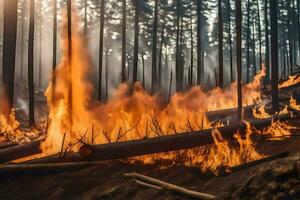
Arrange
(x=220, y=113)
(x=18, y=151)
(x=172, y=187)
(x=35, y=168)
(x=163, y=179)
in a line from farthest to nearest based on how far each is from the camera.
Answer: (x=220, y=113) < (x=18, y=151) < (x=35, y=168) < (x=163, y=179) < (x=172, y=187)

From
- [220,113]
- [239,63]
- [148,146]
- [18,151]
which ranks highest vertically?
[239,63]

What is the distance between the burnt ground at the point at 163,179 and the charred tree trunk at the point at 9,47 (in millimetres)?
9101

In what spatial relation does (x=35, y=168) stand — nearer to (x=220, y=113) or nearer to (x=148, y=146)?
(x=148, y=146)

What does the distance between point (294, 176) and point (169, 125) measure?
5.47m

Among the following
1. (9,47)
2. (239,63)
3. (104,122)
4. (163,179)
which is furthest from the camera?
(9,47)

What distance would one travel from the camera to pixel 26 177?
10.0 meters

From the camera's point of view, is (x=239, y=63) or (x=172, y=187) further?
Answer: (x=239, y=63)

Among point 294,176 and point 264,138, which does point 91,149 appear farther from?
point 294,176

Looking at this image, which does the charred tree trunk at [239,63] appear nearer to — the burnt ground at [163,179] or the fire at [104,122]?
A: the fire at [104,122]

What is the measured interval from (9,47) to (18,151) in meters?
9.31

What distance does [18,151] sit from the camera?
35.5 ft

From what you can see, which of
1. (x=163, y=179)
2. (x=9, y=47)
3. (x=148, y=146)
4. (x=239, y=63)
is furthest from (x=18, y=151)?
(x=9, y=47)

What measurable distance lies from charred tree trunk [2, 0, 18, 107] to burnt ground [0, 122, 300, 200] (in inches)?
358

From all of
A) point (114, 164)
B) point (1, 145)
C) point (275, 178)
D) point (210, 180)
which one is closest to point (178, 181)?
point (210, 180)
